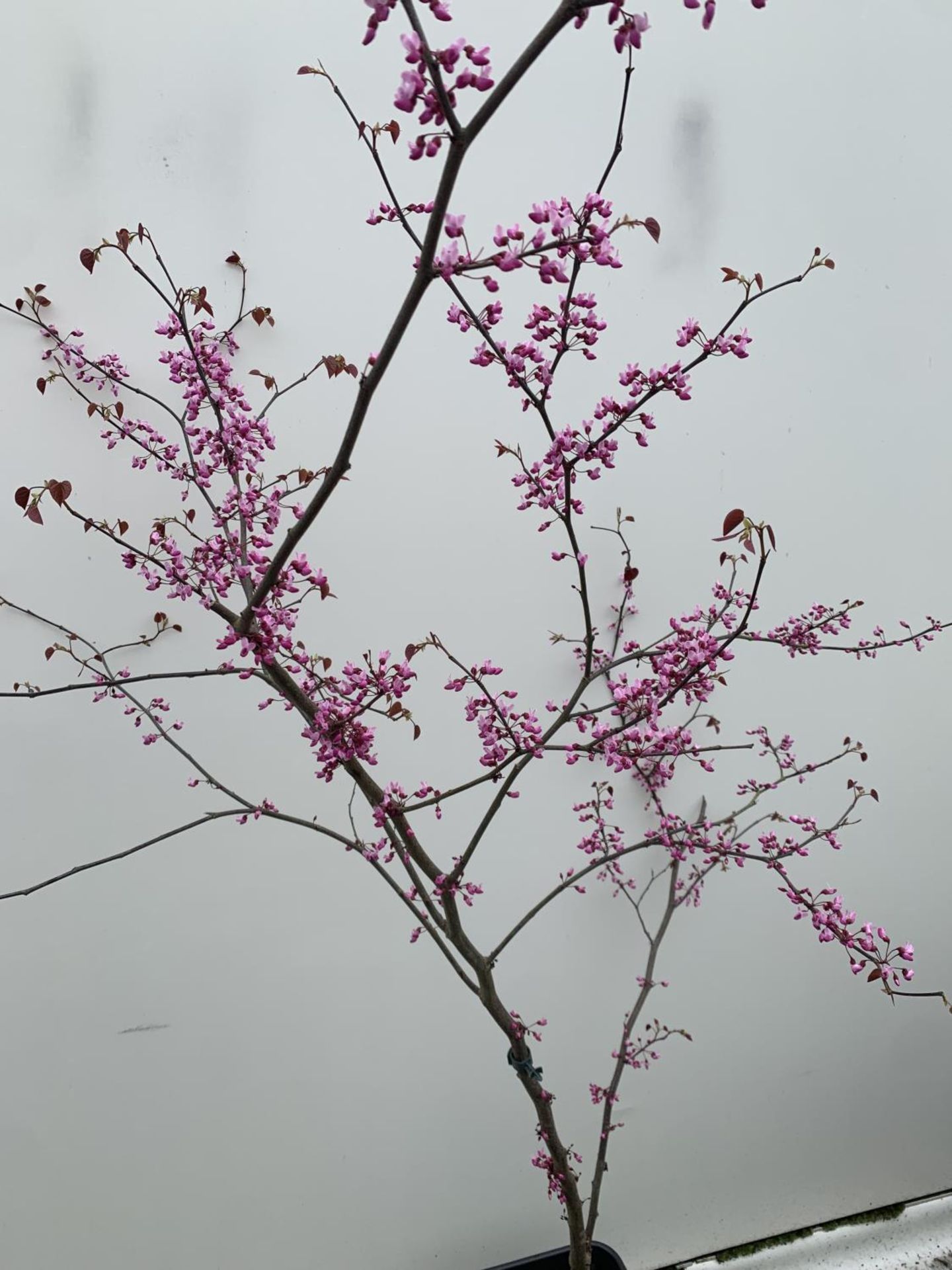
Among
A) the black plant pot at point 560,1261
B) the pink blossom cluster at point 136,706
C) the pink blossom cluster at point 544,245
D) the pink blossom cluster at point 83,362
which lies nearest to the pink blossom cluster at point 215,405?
the pink blossom cluster at point 83,362

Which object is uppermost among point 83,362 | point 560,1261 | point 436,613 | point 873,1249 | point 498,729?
point 83,362

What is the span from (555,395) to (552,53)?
452 millimetres

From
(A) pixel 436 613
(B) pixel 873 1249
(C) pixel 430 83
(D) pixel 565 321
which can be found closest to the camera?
(C) pixel 430 83

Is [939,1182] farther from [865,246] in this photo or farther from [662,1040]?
[865,246]

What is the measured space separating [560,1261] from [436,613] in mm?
951

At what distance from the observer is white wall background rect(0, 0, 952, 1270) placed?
1114 mm

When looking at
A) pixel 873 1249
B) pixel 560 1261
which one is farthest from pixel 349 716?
pixel 873 1249

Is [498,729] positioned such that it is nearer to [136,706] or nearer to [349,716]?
[349,716]

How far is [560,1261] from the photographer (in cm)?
131

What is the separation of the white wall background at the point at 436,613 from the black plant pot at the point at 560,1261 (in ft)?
0.35

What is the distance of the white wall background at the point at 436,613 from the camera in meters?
1.11

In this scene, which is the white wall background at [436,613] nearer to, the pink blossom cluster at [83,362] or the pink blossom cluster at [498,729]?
the pink blossom cluster at [83,362]

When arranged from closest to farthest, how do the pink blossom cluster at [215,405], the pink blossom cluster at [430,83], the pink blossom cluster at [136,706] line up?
the pink blossom cluster at [430,83]
the pink blossom cluster at [215,405]
the pink blossom cluster at [136,706]

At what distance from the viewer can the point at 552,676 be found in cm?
132
